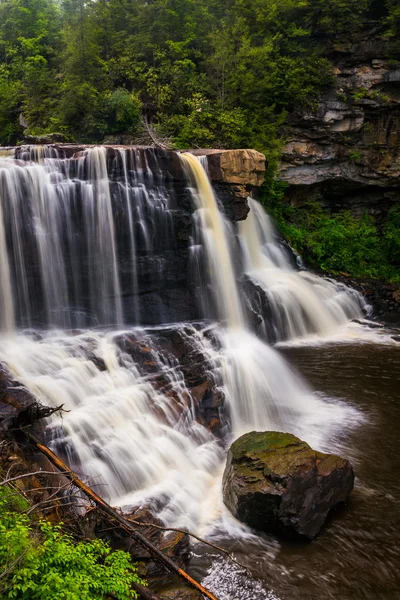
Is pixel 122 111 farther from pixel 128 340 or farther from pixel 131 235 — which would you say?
pixel 128 340

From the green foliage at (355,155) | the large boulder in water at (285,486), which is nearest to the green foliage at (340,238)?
the green foliage at (355,155)

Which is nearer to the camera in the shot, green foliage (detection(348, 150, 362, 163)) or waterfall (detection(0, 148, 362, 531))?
waterfall (detection(0, 148, 362, 531))

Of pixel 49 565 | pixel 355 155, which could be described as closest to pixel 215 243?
pixel 355 155

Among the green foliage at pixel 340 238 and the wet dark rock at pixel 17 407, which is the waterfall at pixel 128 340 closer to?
the wet dark rock at pixel 17 407

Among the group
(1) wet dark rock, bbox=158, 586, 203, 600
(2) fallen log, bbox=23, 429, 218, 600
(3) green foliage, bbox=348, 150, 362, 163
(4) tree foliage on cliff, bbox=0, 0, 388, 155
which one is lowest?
(1) wet dark rock, bbox=158, 586, 203, 600

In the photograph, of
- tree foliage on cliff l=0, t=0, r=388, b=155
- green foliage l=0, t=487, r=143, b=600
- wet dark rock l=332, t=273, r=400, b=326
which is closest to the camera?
green foliage l=0, t=487, r=143, b=600

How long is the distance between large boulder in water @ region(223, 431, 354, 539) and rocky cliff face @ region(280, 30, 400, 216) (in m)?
13.7

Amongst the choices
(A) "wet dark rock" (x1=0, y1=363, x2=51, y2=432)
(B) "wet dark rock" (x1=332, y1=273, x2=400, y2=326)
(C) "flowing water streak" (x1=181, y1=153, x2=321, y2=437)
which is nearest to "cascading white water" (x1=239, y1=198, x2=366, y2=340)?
(B) "wet dark rock" (x1=332, y1=273, x2=400, y2=326)

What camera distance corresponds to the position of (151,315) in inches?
439

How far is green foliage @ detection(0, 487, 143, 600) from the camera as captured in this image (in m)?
3.31

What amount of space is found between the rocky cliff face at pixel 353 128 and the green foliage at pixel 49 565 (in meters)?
16.4

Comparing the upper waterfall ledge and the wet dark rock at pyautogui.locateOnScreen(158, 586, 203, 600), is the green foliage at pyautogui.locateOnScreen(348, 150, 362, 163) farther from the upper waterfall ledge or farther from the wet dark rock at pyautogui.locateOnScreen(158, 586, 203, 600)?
the wet dark rock at pyautogui.locateOnScreen(158, 586, 203, 600)

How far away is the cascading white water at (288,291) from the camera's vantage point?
13945mm

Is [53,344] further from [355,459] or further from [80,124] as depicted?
[80,124]
